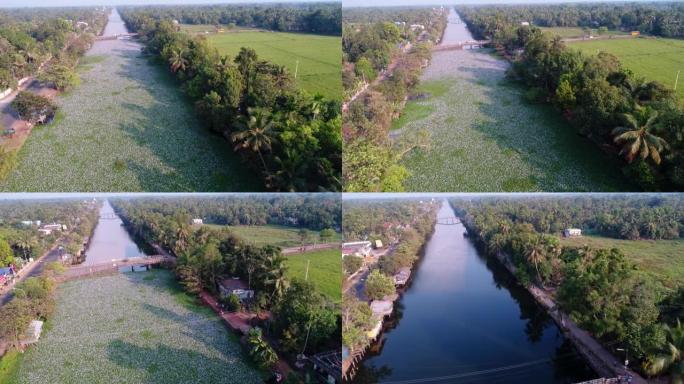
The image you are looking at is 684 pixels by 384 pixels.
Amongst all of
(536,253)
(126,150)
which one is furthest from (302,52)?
(536,253)

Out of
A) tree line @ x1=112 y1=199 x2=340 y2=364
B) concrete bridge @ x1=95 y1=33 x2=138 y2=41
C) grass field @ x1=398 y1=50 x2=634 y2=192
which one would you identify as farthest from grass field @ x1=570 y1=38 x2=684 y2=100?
concrete bridge @ x1=95 y1=33 x2=138 y2=41

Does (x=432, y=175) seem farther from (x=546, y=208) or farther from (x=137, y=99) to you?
(x=137, y=99)

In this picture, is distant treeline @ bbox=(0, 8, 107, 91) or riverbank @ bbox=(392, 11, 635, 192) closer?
riverbank @ bbox=(392, 11, 635, 192)

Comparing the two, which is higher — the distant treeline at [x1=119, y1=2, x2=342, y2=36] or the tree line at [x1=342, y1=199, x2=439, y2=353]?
the distant treeline at [x1=119, y1=2, x2=342, y2=36]

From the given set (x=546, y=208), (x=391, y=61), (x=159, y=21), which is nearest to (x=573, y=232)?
(x=546, y=208)

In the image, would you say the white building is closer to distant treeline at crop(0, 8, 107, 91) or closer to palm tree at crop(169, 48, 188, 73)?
palm tree at crop(169, 48, 188, 73)

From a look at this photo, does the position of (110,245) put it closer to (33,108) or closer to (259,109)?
(33,108)
